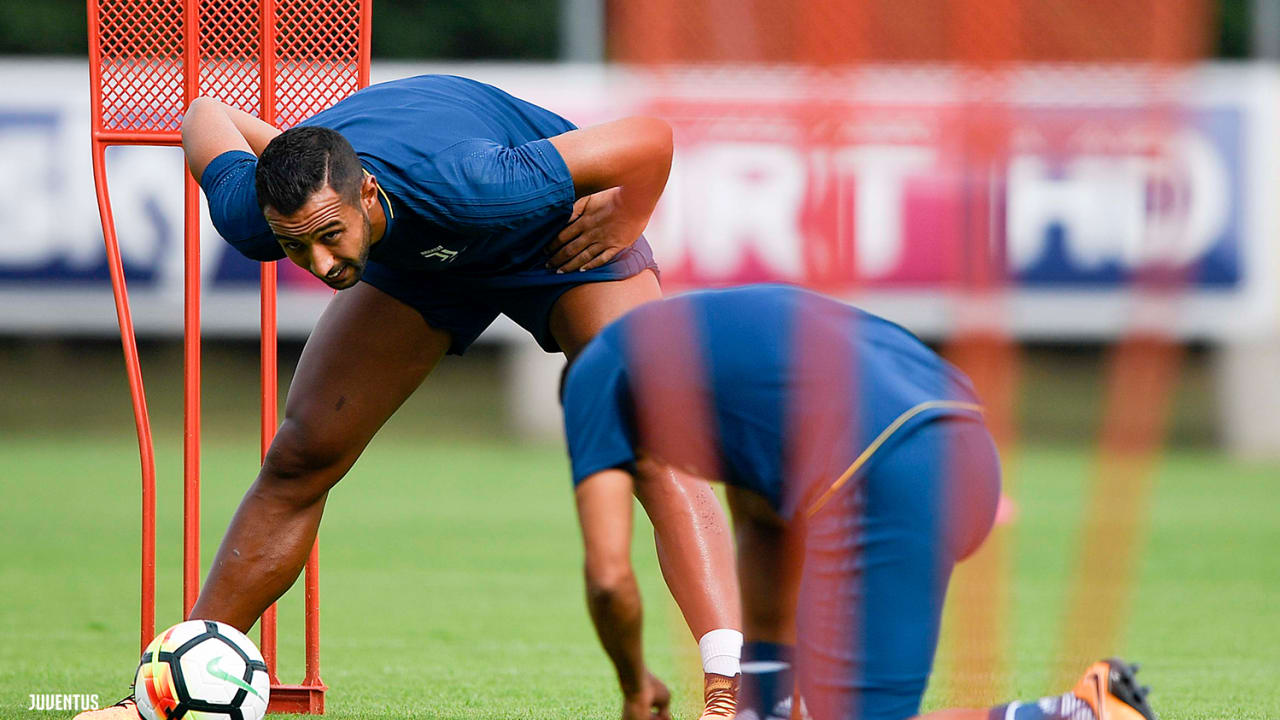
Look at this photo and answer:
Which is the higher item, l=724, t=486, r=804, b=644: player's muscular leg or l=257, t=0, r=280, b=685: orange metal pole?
l=257, t=0, r=280, b=685: orange metal pole

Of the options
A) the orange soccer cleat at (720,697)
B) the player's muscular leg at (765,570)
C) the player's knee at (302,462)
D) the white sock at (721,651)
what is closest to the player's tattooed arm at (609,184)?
the player's knee at (302,462)

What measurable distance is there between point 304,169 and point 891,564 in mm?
1616

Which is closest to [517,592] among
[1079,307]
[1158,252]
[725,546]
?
[725,546]

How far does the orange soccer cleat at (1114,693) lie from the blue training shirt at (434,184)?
5.63 ft

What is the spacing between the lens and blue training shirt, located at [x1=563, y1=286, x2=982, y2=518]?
3012 millimetres

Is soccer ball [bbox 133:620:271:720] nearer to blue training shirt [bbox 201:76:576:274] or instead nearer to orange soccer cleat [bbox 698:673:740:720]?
blue training shirt [bbox 201:76:576:274]

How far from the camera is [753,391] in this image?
9.89ft

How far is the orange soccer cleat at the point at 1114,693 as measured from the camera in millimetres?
3062

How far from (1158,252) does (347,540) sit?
7156 millimetres

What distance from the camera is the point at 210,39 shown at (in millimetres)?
4770

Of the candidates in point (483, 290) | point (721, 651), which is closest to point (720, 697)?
point (721, 651)

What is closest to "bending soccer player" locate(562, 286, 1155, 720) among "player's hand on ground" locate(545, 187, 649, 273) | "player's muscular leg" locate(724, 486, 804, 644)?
"player's muscular leg" locate(724, 486, 804, 644)

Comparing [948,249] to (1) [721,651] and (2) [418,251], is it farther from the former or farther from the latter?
(2) [418,251]

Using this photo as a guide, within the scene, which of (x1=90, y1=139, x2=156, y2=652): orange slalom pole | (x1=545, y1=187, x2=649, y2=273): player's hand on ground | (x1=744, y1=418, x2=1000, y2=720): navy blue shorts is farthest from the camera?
(x1=90, y1=139, x2=156, y2=652): orange slalom pole
